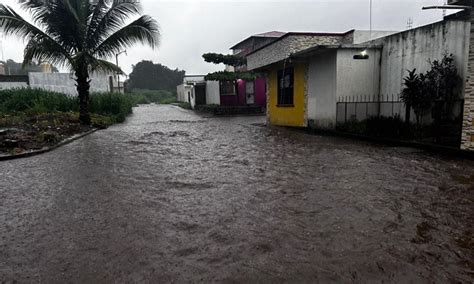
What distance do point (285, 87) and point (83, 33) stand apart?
9360mm

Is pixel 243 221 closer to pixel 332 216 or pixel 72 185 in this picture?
pixel 332 216

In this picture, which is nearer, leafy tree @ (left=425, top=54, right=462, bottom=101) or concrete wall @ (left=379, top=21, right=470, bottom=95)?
leafy tree @ (left=425, top=54, right=462, bottom=101)

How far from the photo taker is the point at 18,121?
14617 millimetres

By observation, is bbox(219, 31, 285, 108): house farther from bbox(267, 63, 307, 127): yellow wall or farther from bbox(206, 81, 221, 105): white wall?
bbox(267, 63, 307, 127): yellow wall

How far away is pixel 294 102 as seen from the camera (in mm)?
15961

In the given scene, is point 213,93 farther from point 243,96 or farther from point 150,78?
point 150,78

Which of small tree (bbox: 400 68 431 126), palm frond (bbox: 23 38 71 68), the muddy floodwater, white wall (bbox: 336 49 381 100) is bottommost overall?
the muddy floodwater

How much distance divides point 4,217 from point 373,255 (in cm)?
459

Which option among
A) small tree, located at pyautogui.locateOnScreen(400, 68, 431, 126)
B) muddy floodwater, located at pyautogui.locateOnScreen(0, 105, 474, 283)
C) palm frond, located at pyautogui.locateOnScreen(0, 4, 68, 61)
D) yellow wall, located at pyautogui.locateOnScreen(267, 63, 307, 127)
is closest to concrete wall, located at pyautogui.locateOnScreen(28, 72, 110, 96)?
palm frond, located at pyautogui.locateOnScreen(0, 4, 68, 61)

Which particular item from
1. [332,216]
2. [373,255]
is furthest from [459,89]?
[373,255]

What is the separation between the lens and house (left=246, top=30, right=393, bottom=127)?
40.0ft

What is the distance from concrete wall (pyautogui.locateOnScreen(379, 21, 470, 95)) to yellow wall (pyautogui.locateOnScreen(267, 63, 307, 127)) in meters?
3.84

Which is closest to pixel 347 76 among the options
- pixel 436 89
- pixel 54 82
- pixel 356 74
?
pixel 356 74

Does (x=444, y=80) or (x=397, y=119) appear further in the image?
(x=397, y=119)
